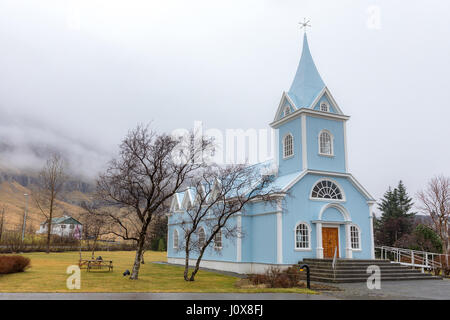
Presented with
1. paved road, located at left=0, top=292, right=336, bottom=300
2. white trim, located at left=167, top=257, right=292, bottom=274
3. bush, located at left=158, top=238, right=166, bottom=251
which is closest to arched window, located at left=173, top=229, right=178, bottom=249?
white trim, located at left=167, top=257, right=292, bottom=274

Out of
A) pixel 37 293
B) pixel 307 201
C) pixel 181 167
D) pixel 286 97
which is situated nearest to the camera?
pixel 37 293

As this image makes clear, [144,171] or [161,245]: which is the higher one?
[144,171]

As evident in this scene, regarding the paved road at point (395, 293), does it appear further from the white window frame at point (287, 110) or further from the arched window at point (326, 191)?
the white window frame at point (287, 110)

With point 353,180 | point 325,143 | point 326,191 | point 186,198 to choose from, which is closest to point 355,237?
point 326,191

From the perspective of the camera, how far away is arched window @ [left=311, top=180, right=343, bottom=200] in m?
24.2

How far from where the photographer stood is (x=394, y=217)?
46562 millimetres

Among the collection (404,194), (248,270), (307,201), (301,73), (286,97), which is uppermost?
(301,73)

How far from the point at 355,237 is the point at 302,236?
421 cm

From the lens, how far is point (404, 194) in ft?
160

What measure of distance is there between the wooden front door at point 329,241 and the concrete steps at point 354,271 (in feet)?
7.53

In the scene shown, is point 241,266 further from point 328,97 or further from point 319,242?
point 328,97
